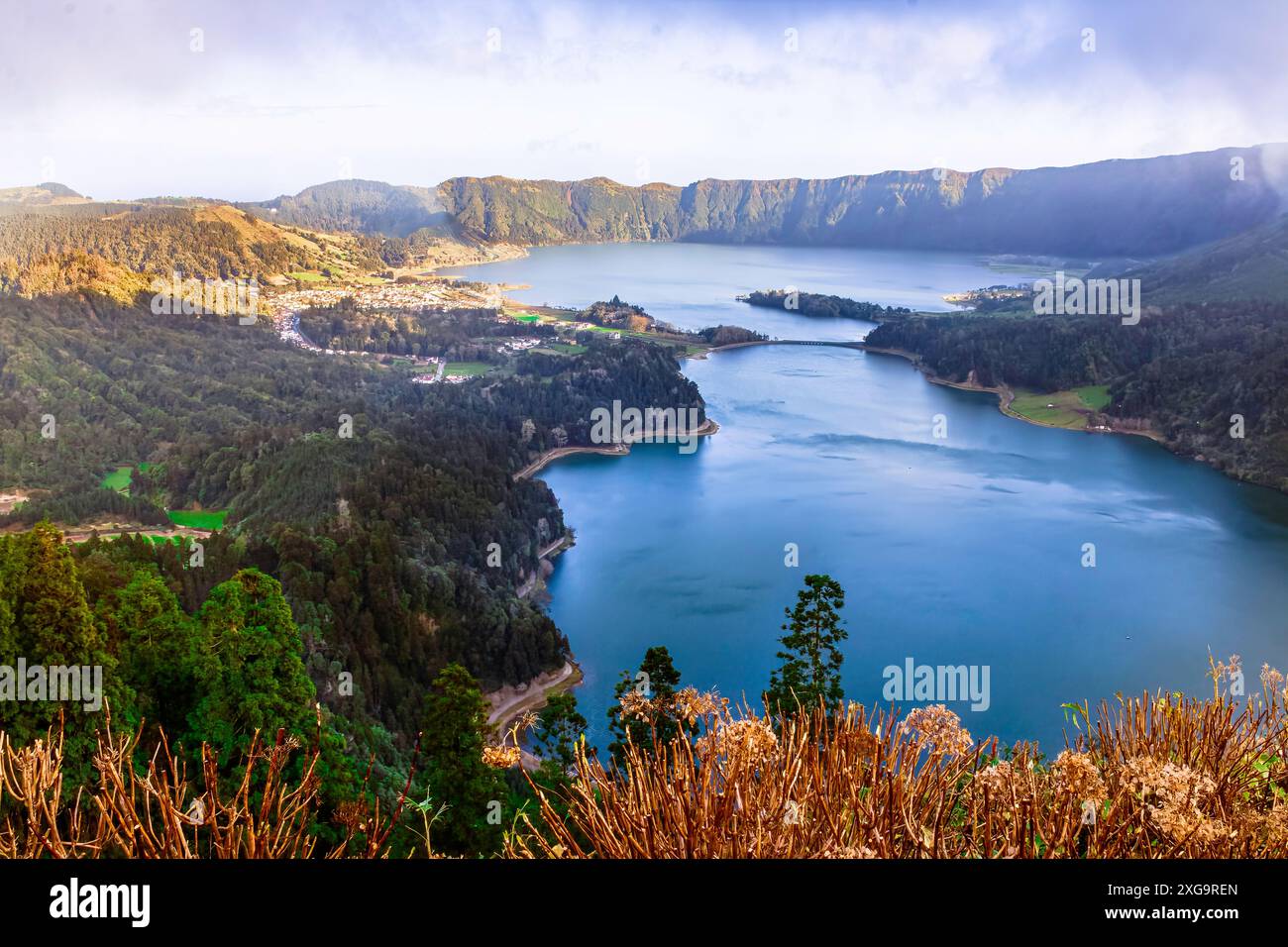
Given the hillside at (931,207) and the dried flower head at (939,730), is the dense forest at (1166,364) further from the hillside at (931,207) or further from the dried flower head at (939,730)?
the hillside at (931,207)

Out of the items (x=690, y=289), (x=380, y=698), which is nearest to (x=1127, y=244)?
(x=690, y=289)

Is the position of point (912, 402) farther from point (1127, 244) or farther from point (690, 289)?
point (1127, 244)

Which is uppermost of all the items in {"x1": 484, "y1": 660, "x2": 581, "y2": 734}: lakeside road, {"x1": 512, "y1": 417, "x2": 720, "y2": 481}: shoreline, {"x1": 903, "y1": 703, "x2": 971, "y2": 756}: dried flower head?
{"x1": 903, "y1": 703, "x2": 971, "y2": 756}: dried flower head

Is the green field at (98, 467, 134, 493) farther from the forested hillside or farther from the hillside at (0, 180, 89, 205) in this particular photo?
the hillside at (0, 180, 89, 205)

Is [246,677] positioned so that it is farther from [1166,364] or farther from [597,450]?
[1166,364]

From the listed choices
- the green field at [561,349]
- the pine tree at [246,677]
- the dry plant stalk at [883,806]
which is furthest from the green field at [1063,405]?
the dry plant stalk at [883,806]

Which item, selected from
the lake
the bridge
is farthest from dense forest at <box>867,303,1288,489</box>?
the lake
